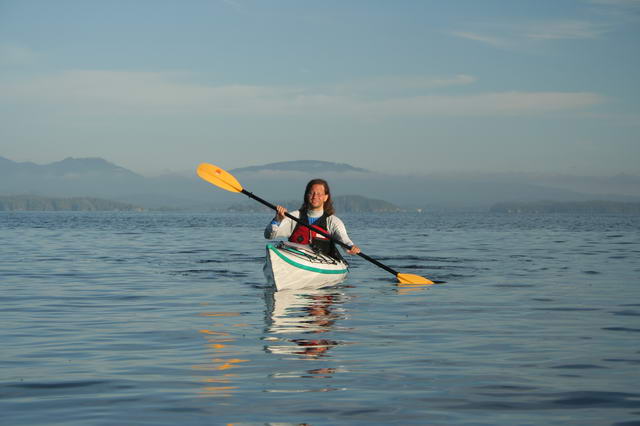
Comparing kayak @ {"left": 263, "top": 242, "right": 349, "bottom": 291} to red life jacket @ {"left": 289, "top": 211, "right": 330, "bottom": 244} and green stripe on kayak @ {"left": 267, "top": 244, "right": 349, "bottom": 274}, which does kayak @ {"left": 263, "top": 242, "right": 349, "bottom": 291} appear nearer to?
green stripe on kayak @ {"left": 267, "top": 244, "right": 349, "bottom": 274}

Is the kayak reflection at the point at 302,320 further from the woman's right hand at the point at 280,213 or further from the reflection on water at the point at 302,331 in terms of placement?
the woman's right hand at the point at 280,213

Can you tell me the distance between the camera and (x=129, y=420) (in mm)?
5672

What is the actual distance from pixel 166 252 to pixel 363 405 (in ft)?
82.9

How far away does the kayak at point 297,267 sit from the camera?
15039mm

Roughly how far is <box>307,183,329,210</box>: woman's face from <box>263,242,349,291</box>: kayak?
3.10 ft

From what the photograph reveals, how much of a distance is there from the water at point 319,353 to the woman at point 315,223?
112cm

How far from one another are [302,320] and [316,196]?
476cm

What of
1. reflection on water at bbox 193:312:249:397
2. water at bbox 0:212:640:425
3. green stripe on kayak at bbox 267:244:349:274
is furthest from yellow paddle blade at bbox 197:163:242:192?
reflection on water at bbox 193:312:249:397

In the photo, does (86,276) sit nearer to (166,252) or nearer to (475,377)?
(166,252)

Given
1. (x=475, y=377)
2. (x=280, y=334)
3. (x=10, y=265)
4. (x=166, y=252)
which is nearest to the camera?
(x=475, y=377)

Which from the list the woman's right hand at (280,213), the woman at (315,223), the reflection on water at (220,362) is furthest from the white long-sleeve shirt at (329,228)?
the reflection on water at (220,362)

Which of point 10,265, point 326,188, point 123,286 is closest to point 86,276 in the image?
point 123,286

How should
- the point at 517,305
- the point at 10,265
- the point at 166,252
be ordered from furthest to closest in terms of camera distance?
1. the point at 166,252
2. the point at 10,265
3. the point at 517,305

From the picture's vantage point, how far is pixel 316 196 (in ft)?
50.9
